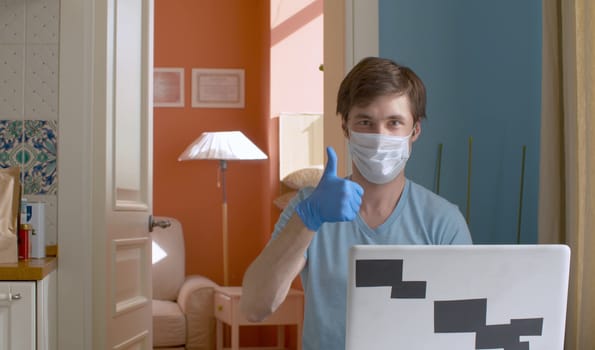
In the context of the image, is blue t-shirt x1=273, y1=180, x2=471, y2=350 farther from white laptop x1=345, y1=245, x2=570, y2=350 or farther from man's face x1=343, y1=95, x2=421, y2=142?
white laptop x1=345, y1=245, x2=570, y2=350

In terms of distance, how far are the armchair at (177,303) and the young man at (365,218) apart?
316 centimetres

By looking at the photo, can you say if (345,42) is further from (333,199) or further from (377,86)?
(333,199)

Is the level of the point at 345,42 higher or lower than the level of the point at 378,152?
higher

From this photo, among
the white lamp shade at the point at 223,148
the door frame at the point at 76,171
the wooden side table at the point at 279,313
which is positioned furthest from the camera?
the white lamp shade at the point at 223,148

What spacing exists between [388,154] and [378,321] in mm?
593

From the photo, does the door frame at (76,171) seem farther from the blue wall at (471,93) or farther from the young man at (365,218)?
the young man at (365,218)

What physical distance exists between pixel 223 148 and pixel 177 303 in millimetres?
1010

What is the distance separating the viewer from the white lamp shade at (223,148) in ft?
16.5

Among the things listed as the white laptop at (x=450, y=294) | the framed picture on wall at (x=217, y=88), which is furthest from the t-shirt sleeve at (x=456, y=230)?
the framed picture on wall at (x=217, y=88)

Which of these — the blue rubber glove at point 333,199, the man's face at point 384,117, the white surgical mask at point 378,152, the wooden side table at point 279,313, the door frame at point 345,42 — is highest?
the door frame at point 345,42

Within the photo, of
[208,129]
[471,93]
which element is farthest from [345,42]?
[208,129]

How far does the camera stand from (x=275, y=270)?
143cm

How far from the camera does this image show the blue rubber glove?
1.29 meters

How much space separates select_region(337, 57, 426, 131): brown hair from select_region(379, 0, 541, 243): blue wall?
1081 mm
